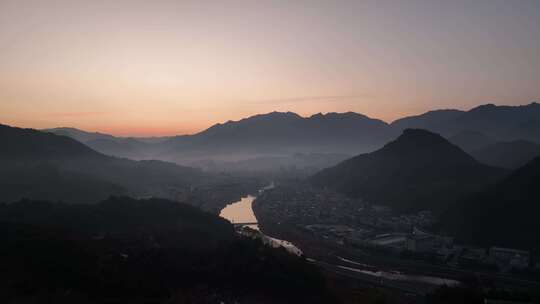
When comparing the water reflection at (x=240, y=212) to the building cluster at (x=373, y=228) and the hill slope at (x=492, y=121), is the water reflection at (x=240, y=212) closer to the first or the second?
the building cluster at (x=373, y=228)

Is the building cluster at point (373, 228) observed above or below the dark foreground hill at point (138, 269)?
below

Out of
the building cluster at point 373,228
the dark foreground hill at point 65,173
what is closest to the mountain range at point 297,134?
the dark foreground hill at point 65,173

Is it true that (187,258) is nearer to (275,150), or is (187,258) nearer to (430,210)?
(430,210)

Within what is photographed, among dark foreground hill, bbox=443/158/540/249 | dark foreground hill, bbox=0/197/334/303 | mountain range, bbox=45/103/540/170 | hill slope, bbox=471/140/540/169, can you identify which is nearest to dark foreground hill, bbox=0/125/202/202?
dark foreground hill, bbox=0/197/334/303

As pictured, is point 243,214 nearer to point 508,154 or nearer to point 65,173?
point 65,173

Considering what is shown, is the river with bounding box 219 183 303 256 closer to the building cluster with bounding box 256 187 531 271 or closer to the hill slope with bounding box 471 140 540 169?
the building cluster with bounding box 256 187 531 271

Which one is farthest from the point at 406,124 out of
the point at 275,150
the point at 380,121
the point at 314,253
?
the point at 314,253
